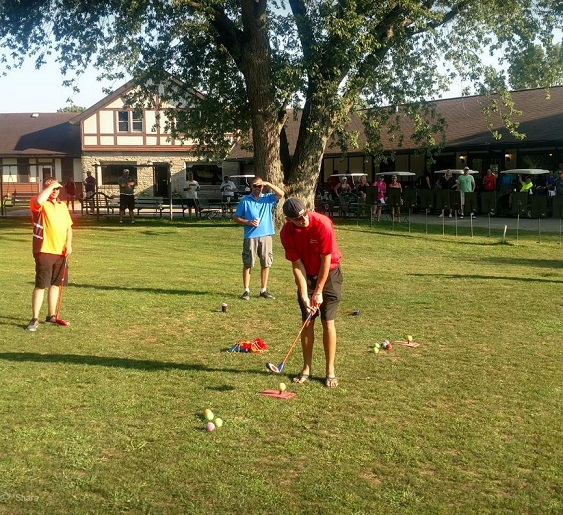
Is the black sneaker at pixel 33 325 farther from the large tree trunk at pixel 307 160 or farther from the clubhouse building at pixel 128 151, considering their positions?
the clubhouse building at pixel 128 151

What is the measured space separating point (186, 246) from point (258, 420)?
14926 mm

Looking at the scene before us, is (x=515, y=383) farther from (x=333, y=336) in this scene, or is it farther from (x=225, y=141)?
(x=225, y=141)

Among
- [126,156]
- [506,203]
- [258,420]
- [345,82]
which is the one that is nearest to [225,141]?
[345,82]

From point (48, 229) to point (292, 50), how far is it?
16.0 m

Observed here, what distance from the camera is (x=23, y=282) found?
1365 cm

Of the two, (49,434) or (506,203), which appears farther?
(506,203)

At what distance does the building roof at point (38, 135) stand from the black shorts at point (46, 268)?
39678 millimetres

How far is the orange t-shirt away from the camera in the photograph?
948 centimetres

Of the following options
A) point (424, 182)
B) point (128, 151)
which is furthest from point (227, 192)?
point (128, 151)

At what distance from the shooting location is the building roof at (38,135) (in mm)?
48281

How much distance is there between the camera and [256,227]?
38.5ft

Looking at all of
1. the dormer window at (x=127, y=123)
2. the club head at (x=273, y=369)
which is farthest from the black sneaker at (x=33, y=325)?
the dormer window at (x=127, y=123)

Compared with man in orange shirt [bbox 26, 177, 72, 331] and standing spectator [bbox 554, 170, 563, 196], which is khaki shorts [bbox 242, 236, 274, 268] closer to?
man in orange shirt [bbox 26, 177, 72, 331]

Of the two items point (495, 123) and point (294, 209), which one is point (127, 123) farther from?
point (294, 209)
